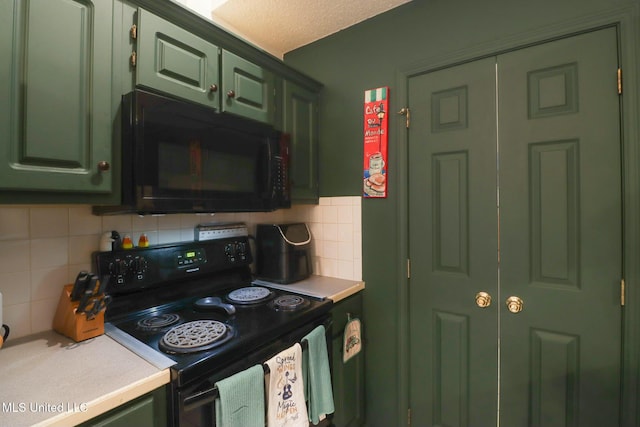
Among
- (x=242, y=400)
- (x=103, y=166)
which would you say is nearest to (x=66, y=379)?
(x=242, y=400)

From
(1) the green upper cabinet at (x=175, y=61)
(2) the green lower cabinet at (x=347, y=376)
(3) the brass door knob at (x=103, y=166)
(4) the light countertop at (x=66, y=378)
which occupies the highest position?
(1) the green upper cabinet at (x=175, y=61)

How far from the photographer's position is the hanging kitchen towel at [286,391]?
3.45 feet

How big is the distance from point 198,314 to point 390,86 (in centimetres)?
148

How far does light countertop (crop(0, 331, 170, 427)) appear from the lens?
2.15ft

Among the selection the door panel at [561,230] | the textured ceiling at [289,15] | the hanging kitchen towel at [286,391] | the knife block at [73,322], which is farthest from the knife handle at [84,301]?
the door panel at [561,230]

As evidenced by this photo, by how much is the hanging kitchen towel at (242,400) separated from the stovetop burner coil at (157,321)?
365 millimetres

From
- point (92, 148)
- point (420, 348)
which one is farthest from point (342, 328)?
point (92, 148)

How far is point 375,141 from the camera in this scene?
165 centimetres

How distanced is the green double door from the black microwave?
2.47 feet

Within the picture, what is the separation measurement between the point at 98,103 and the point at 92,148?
0.48ft

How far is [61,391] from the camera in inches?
28.6

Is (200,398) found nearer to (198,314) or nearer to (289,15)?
(198,314)

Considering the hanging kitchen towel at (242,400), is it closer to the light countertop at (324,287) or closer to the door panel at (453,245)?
the light countertop at (324,287)

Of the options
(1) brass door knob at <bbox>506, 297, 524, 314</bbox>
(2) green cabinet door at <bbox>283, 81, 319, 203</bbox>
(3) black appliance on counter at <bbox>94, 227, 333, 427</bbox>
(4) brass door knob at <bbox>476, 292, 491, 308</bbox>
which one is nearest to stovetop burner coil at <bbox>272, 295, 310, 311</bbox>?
(3) black appliance on counter at <bbox>94, 227, 333, 427</bbox>
